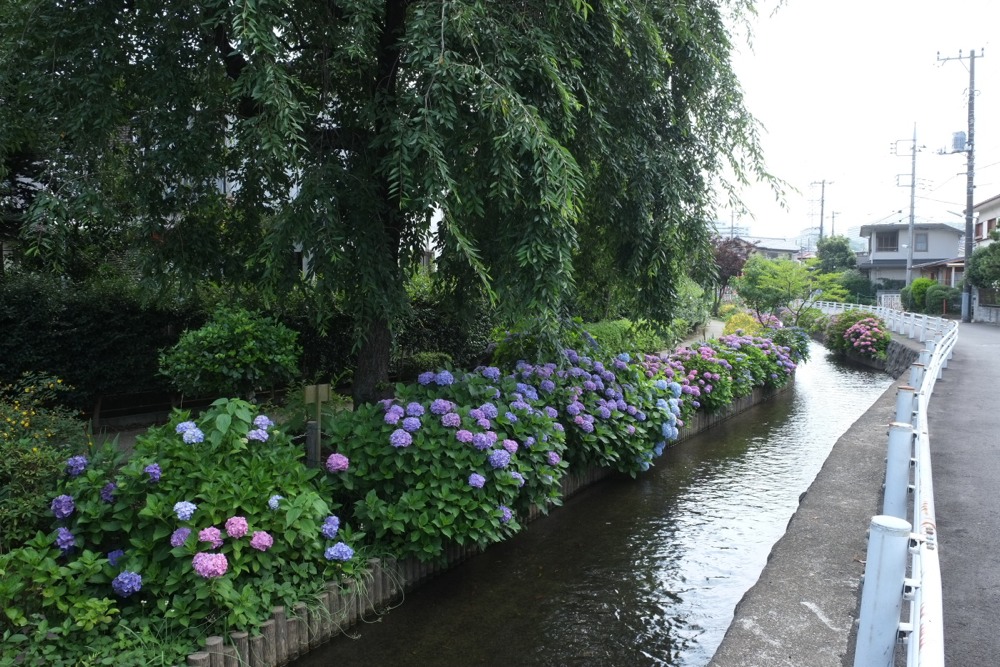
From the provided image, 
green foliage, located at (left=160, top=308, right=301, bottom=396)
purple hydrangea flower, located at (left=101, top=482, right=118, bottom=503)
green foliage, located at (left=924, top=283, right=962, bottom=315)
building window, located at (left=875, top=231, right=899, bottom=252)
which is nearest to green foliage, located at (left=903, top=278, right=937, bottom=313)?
green foliage, located at (left=924, top=283, right=962, bottom=315)

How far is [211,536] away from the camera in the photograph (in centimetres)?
371

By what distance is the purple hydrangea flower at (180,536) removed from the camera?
3713mm

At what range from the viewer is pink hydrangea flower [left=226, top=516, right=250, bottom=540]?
12.4 ft

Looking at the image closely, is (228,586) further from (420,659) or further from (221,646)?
(420,659)

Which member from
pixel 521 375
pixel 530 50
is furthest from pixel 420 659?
pixel 530 50

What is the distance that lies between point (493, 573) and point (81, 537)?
9.58 ft

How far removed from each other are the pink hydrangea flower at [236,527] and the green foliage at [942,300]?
1649 inches

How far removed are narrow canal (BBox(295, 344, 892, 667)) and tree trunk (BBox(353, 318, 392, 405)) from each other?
1909 millimetres

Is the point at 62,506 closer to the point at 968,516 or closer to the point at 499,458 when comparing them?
the point at 499,458

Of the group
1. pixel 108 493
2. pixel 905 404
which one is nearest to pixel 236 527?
pixel 108 493

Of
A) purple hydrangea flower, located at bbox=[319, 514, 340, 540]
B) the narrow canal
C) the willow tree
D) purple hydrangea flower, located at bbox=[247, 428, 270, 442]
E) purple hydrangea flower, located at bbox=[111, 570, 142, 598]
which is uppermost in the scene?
the willow tree

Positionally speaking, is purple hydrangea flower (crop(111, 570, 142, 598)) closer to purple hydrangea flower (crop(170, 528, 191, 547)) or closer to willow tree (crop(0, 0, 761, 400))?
purple hydrangea flower (crop(170, 528, 191, 547))

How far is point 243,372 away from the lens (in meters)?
7.03

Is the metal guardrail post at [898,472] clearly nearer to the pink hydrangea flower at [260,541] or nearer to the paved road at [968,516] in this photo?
the paved road at [968,516]
